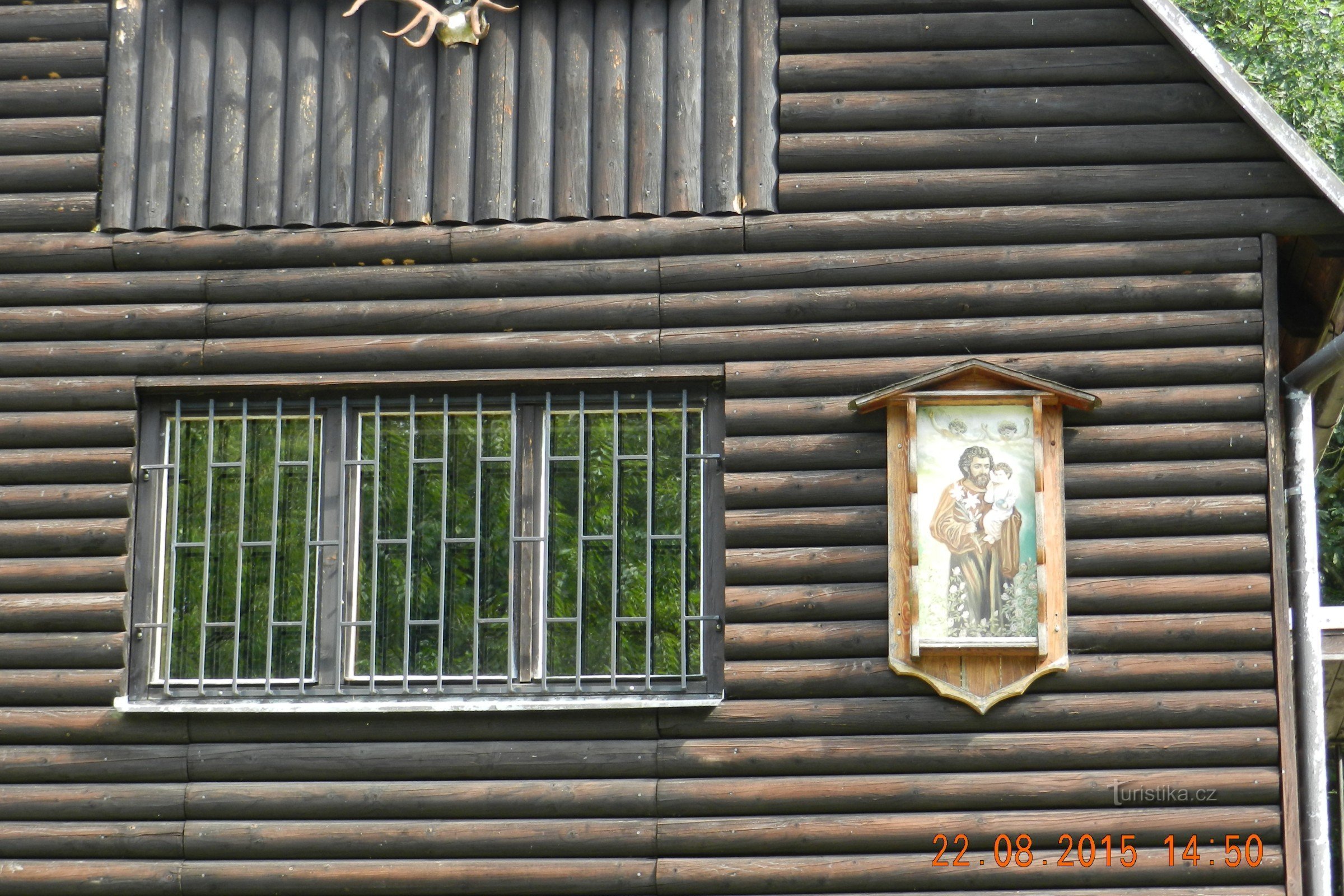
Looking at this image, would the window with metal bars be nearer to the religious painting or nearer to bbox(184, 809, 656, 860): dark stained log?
bbox(184, 809, 656, 860): dark stained log

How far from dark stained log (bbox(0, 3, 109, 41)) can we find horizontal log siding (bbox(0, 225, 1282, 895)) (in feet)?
4.32

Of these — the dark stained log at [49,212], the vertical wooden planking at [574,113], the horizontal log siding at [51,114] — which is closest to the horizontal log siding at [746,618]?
the vertical wooden planking at [574,113]

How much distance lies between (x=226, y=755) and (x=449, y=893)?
1.16m

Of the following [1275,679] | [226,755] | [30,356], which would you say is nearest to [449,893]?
[226,755]

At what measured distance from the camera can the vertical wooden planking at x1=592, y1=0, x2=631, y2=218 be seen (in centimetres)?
668

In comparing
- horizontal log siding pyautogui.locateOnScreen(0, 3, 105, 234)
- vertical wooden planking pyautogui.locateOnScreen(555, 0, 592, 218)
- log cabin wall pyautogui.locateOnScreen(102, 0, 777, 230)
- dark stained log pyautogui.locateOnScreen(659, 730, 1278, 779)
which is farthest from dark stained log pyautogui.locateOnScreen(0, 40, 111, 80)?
dark stained log pyautogui.locateOnScreen(659, 730, 1278, 779)

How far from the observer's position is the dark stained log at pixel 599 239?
6602 mm

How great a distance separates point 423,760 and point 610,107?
3.07 m

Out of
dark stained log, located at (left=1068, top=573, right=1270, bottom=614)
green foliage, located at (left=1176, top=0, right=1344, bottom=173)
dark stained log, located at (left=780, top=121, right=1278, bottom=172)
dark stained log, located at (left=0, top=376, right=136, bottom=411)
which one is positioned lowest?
dark stained log, located at (left=1068, top=573, right=1270, bottom=614)

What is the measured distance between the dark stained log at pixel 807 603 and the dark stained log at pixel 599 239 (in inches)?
61.2

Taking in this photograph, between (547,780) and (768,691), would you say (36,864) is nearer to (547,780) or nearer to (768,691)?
(547,780)

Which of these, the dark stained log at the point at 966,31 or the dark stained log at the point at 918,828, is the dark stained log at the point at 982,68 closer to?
the dark stained log at the point at 966,31

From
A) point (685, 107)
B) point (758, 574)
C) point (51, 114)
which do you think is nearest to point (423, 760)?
point (758, 574)

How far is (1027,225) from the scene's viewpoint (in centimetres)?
647
